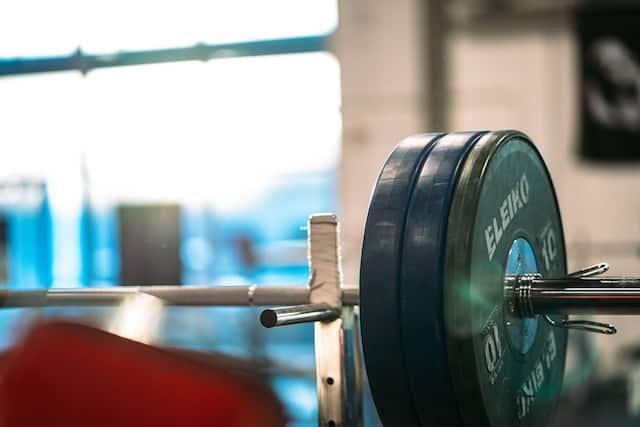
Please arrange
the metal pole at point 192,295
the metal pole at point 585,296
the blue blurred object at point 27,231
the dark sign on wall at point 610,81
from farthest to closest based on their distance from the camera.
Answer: the blue blurred object at point 27,231 → the dark sign on wall at point 610,81 → the metal pole at point 192,295 → the metal pole at point 585,296

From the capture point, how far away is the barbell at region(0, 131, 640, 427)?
3.80 feet

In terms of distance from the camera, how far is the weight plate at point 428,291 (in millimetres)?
1146

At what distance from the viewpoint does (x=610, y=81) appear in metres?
4.84

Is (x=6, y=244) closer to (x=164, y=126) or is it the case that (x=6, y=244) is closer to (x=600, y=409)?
(x=164, y=126)

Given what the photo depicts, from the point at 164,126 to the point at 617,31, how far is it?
112 inches

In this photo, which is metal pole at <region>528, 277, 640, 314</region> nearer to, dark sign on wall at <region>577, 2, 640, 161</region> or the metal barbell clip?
the metal barbell clip

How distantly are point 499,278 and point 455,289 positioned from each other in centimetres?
13

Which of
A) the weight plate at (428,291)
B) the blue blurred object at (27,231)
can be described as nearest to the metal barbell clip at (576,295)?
the weight plate at (428,291)

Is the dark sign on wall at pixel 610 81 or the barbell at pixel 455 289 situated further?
the dark sign on wall at pixel 610 81

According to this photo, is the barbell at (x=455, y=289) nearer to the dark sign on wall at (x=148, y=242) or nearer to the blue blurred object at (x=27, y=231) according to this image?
the dark sign on wall at (x=148, y=242)

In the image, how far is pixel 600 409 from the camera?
4398 millimetres

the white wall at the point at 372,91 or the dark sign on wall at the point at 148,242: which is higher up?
the white wall at the point at 372,91

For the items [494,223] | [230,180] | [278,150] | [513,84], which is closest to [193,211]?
[230,180]

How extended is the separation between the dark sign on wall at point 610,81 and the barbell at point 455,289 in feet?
11.9
